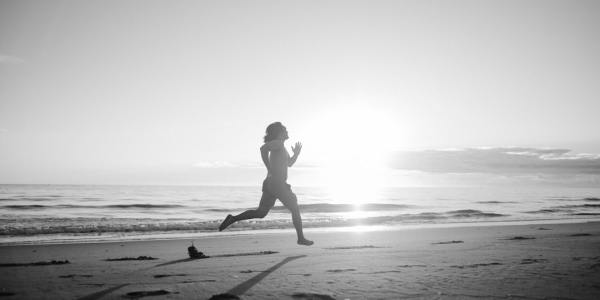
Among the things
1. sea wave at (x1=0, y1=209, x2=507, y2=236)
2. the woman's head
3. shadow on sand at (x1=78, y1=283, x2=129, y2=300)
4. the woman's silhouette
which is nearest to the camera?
shadow on sand at (x1=78, y1=283, x2=129, y2=300)

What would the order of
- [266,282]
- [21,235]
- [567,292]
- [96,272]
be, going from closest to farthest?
[567,292]
[266,282]
[96,272]
[21,235]

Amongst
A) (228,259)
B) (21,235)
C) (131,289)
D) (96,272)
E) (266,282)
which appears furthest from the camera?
(21,235)

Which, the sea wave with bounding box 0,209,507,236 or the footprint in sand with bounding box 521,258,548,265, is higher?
the footprint in sand with bounding box 521,258,548,265

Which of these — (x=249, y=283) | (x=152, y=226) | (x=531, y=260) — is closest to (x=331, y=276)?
(x=249, y=283)

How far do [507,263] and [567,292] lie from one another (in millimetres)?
1733

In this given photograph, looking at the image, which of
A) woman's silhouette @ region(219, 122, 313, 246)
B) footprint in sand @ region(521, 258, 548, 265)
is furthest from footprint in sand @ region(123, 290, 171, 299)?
footprint in sand @ region(521, 258, 548, 265)

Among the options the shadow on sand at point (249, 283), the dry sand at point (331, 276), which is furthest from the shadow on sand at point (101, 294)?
the shadow on sand at point (249, 283)

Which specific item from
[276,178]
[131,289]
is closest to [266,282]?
[131,289]

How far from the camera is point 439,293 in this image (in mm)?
3643

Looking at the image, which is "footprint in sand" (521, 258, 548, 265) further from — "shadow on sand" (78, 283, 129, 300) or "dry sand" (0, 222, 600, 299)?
"shadow on sand" (78, 283, 129, 300)

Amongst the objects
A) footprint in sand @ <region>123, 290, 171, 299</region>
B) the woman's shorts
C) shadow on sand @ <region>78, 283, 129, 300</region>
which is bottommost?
shadow on sand @ <region>78, 283, 129, 300</region>

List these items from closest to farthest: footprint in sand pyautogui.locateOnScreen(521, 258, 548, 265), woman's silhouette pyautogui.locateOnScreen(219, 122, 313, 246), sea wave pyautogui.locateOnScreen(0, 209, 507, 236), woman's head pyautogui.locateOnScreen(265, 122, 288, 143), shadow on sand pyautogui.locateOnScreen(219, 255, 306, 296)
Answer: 1. shadow on sand pyautogui.locateOnScreen(219, 255, 306, 296)
2. footprint in sand pyautogui.locateOnScreen(521, 258, 548, 265)
3. woman's silhouette pyautogui.locateOnScreen(219, 122, 313, 246)
4. woman's head pyautogui.locateOnScreen(265, 122, 288, 143)
5. sea wave pyautogui.locateOnScreen(0, 209, 507, 236)

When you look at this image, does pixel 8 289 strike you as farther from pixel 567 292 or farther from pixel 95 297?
pixel 567 292

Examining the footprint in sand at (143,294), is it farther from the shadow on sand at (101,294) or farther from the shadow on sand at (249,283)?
the shadow on sand at (249,283)
